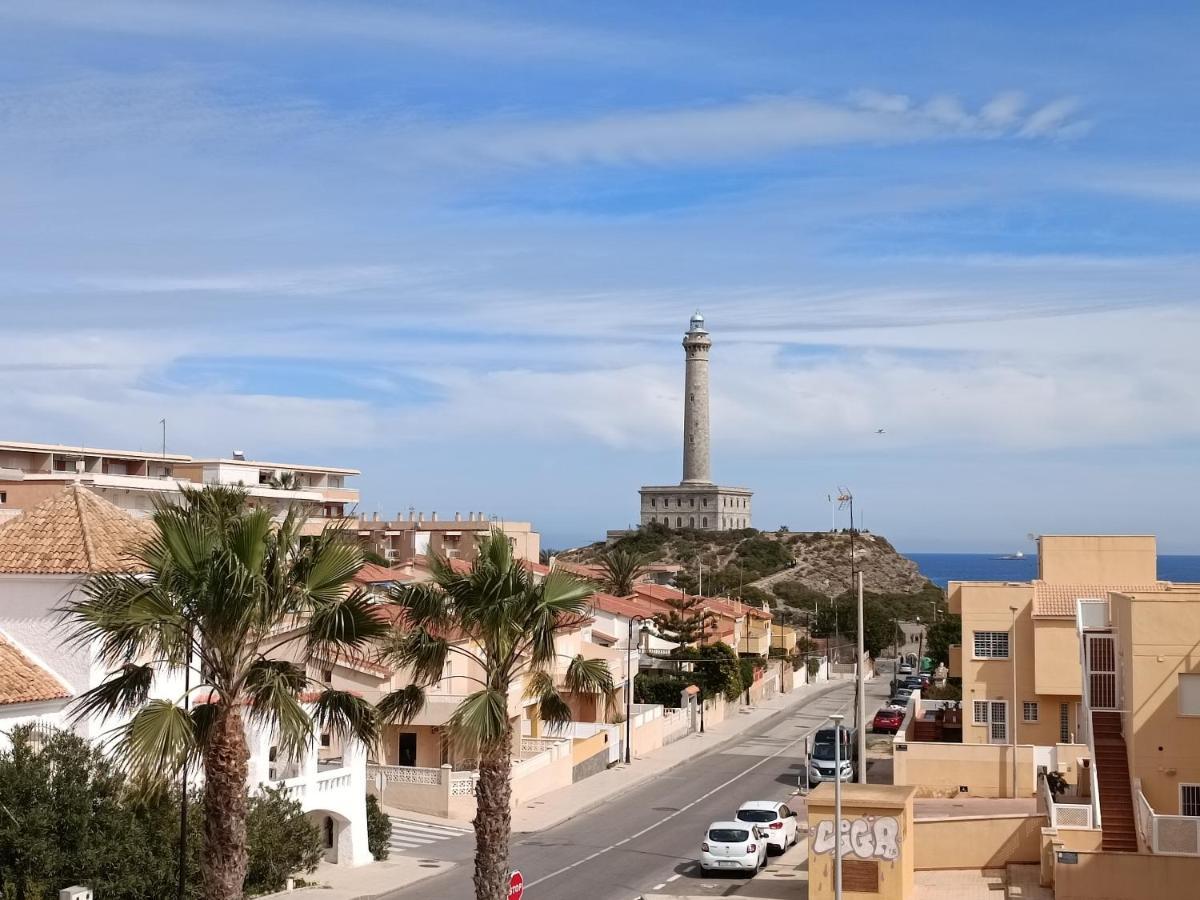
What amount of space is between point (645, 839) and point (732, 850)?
5.88 meters

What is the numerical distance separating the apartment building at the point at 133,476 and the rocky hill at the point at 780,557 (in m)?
61.8

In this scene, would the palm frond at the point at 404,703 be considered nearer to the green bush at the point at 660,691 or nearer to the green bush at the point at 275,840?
the green bush at the point at 275,840

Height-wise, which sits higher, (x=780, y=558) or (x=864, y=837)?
(x=780, y=558)

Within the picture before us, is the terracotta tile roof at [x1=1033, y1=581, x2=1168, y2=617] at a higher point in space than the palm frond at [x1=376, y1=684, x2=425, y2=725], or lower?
higher

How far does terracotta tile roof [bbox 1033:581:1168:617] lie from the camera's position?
41.9 m

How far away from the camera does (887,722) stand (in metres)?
59.3

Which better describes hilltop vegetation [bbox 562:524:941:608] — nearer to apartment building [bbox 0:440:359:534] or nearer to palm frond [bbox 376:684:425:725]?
apartment building [bbox 0:440:359:534]

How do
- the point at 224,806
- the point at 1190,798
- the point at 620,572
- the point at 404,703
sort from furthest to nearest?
the point at 620,572 → the point at 1190,798 → the point at 404,703 → the point at 224,806

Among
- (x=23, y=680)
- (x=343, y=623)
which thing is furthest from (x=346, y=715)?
(x=23, y=680)

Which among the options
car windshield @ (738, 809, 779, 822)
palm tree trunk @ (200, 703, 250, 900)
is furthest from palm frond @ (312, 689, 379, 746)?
car windshield @ (738, 809, 779, 822)

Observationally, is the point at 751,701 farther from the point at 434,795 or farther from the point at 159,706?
the point at 159,706

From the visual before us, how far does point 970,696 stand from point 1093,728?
883cm

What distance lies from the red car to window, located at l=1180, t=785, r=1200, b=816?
28.3m

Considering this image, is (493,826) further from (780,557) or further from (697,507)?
(697,507)
